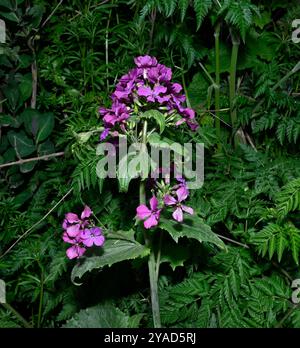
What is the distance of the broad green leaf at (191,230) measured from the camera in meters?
1.37

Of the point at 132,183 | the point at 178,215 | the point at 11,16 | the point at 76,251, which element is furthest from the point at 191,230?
the point at 11,16

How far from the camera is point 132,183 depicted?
2.04 meters

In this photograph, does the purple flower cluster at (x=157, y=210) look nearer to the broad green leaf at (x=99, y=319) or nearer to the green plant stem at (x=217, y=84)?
the broad green leaf at (x=99, y=319)

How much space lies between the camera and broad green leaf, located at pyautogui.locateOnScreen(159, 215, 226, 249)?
4.50 feet

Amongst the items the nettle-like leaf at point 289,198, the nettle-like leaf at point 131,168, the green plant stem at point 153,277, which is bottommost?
the green plant stem at point 153,277

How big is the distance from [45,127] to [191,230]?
1.00m

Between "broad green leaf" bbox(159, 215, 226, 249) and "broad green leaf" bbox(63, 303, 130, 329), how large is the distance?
1.40 ft

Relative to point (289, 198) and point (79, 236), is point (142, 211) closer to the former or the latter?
point (79, 236)

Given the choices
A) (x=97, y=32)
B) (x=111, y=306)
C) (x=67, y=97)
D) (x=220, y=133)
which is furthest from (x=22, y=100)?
(x=111, y=306)

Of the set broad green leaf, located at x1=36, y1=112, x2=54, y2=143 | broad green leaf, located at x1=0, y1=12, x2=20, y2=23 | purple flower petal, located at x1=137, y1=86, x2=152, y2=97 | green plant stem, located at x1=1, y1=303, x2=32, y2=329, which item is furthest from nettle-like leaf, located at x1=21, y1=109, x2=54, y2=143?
purple flower petal, located at x1=137, y1=86, x2=152, y2=97

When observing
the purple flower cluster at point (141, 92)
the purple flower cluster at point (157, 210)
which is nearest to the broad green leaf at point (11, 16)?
the purple flower cluster at point (141, 92)

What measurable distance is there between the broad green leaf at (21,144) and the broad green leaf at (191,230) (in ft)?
2.93

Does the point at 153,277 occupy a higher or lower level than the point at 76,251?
lower

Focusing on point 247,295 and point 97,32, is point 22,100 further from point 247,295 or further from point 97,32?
point 247,295
